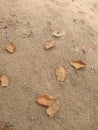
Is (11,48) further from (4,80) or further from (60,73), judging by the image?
(60,73)

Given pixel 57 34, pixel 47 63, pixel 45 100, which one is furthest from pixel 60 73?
pixel 57 34

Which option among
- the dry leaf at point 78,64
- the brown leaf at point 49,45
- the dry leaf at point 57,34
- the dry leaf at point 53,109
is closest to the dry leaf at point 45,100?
the dry leaf at point 53,109

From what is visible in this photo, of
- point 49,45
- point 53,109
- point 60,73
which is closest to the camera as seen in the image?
point 53,109

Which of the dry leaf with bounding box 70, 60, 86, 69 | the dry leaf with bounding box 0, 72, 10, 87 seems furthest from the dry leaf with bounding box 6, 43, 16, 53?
the dry leaf with bounding box 70, 60, 86, 69

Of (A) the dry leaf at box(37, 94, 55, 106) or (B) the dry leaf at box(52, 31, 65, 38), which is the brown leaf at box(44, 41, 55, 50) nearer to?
(B) the dry leaf at box(52, 31, 65, 38)

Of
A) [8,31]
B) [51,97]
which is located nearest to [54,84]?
[51,97]

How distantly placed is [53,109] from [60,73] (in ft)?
1.03

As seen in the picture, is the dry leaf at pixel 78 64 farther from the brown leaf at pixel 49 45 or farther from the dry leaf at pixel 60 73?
the brown leaf at pixel 49 45

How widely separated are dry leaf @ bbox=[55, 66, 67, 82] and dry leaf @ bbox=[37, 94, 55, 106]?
7.2 inches

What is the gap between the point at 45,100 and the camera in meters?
1.83

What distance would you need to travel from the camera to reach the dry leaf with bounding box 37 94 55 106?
1.81 m

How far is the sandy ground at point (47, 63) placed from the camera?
5.83 ft

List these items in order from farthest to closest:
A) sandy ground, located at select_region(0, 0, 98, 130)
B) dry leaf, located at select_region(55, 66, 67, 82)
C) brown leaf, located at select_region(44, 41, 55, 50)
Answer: brown leaf, located at select_region(44, 41, 55, 50) < dry leaf, located at select_region(55, 66, 67, 82) < sandy ground, located at select_region(0, 0, 98, 130)

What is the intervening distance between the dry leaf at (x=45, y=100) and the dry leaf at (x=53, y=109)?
0.03 meters
